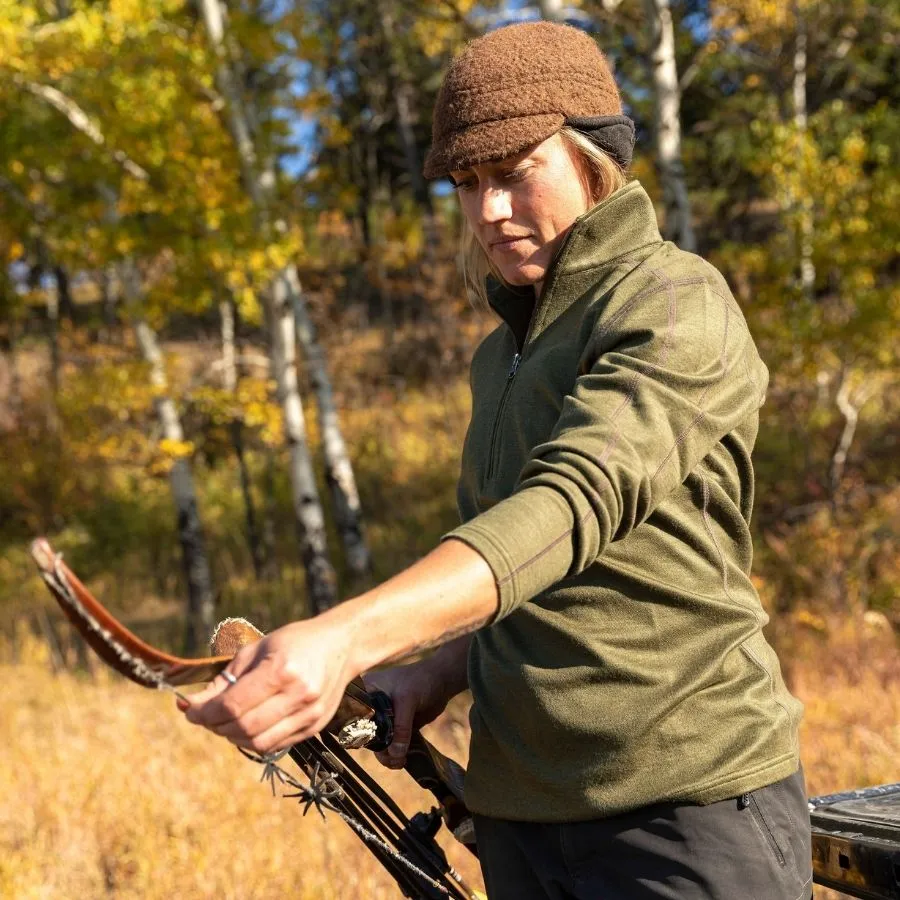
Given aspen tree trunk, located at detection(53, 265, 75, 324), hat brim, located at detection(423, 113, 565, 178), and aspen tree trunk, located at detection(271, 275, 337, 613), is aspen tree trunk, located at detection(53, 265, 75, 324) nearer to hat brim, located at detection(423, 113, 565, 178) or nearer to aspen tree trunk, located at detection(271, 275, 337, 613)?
aspen tree trunk, located at detection(271, 275, 337, 613)

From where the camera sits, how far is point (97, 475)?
61.2ft

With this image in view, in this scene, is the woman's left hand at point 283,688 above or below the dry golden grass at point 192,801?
above

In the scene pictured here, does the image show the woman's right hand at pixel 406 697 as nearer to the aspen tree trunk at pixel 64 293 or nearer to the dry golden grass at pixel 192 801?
the dry golden grass at pixel 192 801

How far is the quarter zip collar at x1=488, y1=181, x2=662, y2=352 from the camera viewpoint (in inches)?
60.7

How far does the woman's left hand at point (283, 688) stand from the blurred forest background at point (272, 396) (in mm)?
2823

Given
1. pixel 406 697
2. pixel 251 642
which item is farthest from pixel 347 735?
pixel 251 642

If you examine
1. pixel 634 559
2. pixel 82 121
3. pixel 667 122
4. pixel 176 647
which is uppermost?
pixel 82 121

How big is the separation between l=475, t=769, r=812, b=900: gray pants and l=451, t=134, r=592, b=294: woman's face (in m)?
0.77

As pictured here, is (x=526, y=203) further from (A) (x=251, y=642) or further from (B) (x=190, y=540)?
(B) (x=190, y=540)

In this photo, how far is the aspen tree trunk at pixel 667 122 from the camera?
757 centimetres

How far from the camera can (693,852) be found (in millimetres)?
1455

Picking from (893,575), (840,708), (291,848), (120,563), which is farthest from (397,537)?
(291,848)

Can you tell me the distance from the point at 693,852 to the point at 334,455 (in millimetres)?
10957

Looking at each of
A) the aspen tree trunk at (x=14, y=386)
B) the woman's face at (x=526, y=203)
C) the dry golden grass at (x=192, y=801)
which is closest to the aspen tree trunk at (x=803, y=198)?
the dry golden grass at (x=192, y=801)
